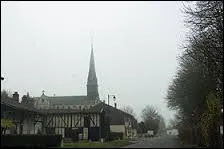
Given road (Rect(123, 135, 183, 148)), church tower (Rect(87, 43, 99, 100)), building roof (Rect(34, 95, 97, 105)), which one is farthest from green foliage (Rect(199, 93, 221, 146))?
church tower (Rect(87, 43, 99, 100))

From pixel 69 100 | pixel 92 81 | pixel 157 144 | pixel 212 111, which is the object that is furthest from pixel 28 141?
pixel 69 100

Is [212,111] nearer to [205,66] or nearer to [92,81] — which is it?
[205,66]

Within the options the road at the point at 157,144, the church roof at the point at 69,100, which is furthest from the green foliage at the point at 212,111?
the church roof at the point at 69,100

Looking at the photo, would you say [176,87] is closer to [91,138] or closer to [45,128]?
[91,138]

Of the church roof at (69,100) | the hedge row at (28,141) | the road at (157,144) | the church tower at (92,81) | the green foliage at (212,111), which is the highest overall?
the church tower at (92,81)

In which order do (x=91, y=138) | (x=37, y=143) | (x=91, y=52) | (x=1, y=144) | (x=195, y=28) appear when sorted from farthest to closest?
(x=91, y=52)
(x=91, y=138)
(x=37, y=143)
(x=1, y=144)
(x=195, y=28)

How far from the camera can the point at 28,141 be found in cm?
3191

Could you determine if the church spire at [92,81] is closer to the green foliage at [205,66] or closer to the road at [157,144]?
the road at [157,144]

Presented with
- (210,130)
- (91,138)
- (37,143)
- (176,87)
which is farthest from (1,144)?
(91,138)

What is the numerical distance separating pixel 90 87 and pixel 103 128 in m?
53.7

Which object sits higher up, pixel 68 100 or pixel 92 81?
pixel 92 81

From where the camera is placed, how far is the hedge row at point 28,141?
94.1 ft

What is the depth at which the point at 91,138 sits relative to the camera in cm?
5969

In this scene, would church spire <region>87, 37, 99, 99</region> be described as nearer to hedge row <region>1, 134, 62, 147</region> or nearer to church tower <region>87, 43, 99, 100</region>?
church tower <region>87, 43, 99, 100</region>
